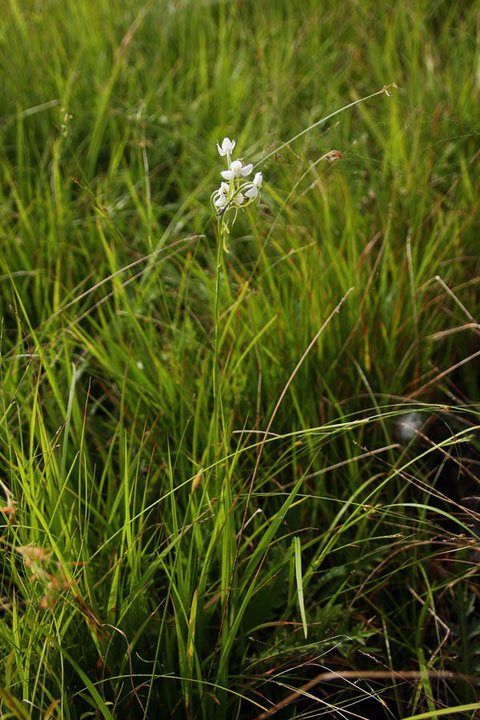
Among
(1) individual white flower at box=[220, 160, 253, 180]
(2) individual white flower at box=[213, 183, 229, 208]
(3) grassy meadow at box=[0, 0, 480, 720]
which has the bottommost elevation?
(3) grassy meadow at box=[0, 0, 480, 720]

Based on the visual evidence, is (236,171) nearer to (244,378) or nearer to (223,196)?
(223,196)

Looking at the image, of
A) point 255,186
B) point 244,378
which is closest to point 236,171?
point 255,186

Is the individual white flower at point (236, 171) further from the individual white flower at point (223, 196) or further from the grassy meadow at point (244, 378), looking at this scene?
the grassy meadow at point (244, 378)

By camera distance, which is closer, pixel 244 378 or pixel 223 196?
pixel 223 196

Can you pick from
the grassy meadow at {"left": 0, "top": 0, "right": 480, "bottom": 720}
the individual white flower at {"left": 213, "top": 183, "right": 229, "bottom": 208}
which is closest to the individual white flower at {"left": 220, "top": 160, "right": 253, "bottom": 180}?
the individual white flower at {"left": 213, "top": 183, "right": 229, "bottom": 208}

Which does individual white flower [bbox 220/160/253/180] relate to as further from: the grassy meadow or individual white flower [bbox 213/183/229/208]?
the grassy meadow

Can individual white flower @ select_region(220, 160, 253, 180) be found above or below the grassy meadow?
above

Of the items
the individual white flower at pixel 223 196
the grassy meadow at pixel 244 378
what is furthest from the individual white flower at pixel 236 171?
the grassy meadow at pixel 244 378

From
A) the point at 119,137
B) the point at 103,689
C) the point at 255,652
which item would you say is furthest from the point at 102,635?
the point at 119,137

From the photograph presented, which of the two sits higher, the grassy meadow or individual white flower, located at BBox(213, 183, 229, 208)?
individual white flower, located at BBox(213, 183, 229, 208)
